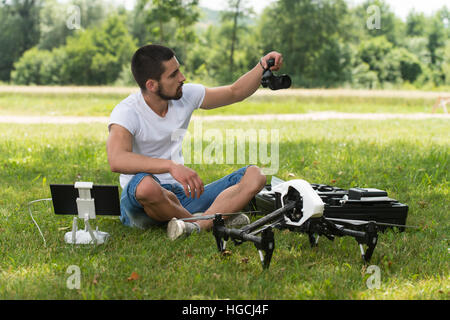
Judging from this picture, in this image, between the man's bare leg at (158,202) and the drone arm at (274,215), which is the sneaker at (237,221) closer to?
the man's bare leg at (158,202)

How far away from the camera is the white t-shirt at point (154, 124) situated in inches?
145

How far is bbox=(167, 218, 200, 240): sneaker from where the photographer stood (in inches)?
143

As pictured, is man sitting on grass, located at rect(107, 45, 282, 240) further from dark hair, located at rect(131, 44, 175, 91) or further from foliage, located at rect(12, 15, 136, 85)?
foliage, located at rect(12, 15, 136, 85)

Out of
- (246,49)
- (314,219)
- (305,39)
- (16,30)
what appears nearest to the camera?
(314,219)

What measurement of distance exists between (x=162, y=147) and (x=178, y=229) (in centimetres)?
67

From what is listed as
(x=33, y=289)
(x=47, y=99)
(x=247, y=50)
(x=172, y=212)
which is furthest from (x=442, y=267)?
Answer: (x=247, y=50)

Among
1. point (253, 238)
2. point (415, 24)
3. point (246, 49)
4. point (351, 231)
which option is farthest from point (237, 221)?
point (415, 24)

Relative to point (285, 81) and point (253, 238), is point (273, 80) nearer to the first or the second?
point (285, 81)

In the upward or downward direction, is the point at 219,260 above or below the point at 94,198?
below

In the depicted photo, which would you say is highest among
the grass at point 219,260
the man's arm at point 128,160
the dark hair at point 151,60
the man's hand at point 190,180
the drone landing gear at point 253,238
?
the dark hair at point 151,60

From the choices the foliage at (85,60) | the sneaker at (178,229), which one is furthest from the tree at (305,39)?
the sneaker at (178,229)

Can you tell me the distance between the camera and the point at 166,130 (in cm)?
388

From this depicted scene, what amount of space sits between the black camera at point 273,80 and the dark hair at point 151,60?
727 millimetres

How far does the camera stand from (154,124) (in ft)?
12.6
